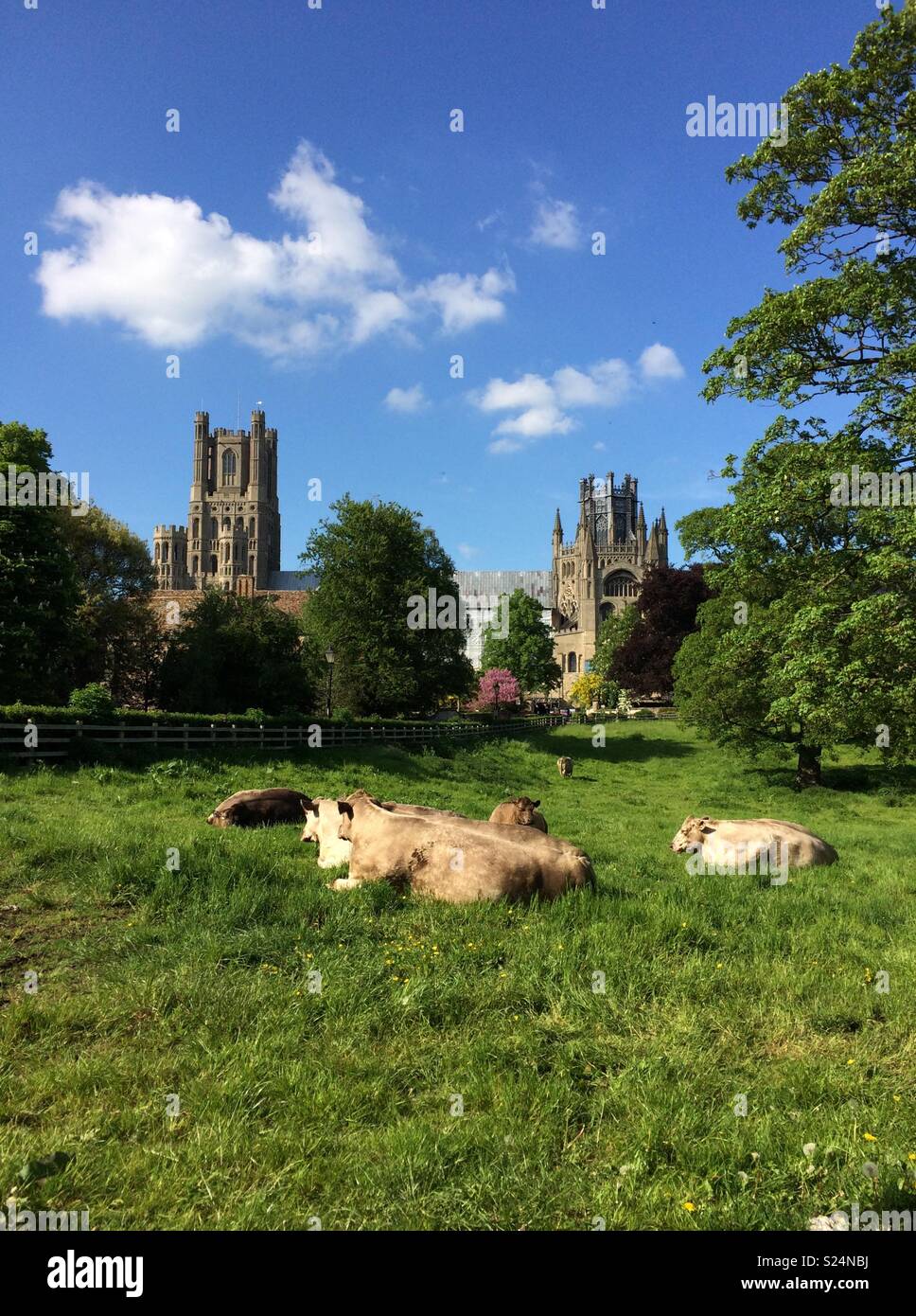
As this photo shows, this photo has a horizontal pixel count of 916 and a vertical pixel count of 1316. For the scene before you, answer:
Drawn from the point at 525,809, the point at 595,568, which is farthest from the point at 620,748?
the point at 595,568

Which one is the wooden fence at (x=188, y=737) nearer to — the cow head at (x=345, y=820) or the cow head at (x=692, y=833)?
the cow head at (x=345, y=820)

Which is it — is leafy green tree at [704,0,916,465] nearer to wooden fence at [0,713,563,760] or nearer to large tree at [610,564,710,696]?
wooden fence at [0,713,563,760]

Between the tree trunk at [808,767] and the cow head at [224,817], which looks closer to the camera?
the cow head at [224,817]

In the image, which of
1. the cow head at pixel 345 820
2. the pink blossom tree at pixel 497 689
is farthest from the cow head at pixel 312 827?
the pink blossom tree at pixel 497 689

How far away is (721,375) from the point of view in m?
13.8

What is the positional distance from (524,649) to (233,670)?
55.5 m

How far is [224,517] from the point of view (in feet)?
628

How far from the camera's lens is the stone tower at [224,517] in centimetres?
18662

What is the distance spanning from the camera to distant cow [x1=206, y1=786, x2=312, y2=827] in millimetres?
13172

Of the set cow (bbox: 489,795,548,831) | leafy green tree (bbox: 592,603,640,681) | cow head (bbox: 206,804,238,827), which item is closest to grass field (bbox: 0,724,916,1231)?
cow head (bbox: 206,804,238,827)

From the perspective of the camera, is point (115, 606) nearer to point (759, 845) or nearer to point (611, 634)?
point (759, 845)

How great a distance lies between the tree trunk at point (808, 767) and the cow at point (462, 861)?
25.4 m

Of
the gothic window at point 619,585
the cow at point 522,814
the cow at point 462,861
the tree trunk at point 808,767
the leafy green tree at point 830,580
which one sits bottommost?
the tree trunk at point 808,767
